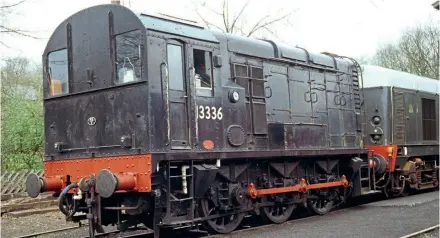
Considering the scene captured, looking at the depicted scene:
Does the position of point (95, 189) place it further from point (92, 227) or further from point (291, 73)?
point (291, 73)

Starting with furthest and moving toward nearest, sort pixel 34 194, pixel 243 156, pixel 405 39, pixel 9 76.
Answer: pixel 405 39 → pixel 9 76 → pixel 243 156 → pixel 34 194

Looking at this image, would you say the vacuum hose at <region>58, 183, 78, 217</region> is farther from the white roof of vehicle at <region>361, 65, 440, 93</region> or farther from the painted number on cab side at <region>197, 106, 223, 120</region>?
the white roof of vehicle at <region>361, 65, 440, 93</region>

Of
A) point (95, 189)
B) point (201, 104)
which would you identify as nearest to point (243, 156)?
point (201, 104)

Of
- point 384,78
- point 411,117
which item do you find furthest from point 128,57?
point 411,117

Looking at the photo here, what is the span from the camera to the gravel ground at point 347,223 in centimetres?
881

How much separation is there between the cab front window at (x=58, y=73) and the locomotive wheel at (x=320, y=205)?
6025 millimetres

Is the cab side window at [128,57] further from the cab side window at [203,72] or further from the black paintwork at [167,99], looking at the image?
the cab side window at [203,72]

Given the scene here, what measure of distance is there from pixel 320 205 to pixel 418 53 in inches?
1198

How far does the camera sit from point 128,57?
8086 mm

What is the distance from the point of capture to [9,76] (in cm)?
2262

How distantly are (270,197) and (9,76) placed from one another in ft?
54.4

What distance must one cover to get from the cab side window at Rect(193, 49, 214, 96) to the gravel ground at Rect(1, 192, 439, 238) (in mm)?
2618

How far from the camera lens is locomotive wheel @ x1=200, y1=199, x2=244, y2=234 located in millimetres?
8883

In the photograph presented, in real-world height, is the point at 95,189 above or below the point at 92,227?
above
